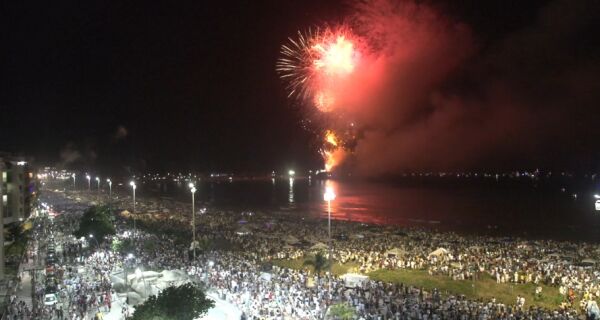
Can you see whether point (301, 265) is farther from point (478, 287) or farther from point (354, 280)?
point (478, 287)

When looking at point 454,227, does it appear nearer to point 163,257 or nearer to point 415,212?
point 415,212

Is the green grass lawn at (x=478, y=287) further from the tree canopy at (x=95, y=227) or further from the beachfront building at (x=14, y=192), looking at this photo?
the beachfront building at (x=14, y=192)

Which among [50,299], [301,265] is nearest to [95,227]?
[50,299]

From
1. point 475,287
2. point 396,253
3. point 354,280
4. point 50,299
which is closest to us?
point 50,299

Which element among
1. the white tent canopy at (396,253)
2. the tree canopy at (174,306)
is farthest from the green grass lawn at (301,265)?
the tree canopy at (174,306)

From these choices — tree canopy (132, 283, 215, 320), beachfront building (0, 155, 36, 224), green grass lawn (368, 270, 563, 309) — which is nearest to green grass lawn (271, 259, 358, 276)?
green grass lawn (368, 270, 563, 309)

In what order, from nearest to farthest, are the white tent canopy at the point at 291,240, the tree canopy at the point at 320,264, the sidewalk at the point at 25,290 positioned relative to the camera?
the sidewalk at the point at 25,290 → the tree canopy at the point at 320,264 → the white tent canopy at the point at 291,240
